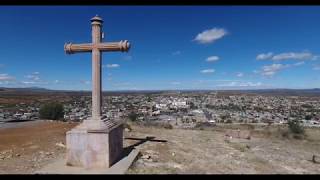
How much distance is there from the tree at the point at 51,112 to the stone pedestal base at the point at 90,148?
17.5m

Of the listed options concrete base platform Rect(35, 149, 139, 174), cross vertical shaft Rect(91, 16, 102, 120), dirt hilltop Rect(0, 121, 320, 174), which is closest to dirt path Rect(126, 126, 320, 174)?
dirt hilltop Rect(0, 121, 320, 174)

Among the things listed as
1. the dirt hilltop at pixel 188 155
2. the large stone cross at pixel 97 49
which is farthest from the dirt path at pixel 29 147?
the large stone cross at pixel 97 49

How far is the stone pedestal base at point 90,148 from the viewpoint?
24.5ft

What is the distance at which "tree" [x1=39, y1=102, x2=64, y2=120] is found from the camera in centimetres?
2425

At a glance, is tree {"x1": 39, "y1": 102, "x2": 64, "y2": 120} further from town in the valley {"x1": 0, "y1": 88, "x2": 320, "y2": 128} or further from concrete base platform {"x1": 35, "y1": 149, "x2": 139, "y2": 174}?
concrete base platform {"x1": 35, "y1": 149, "x2": 139, "y2": 174}

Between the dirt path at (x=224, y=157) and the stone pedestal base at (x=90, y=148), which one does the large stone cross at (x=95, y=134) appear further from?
the dirt path at (x=224, y=157)

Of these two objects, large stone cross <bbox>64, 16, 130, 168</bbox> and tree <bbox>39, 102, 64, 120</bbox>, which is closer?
large stone cross <bbox>64, 16, 130, 168</bbox>

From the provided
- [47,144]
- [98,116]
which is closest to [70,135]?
[98,116]

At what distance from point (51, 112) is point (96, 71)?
17.9 m

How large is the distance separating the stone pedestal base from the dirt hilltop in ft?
2.33
